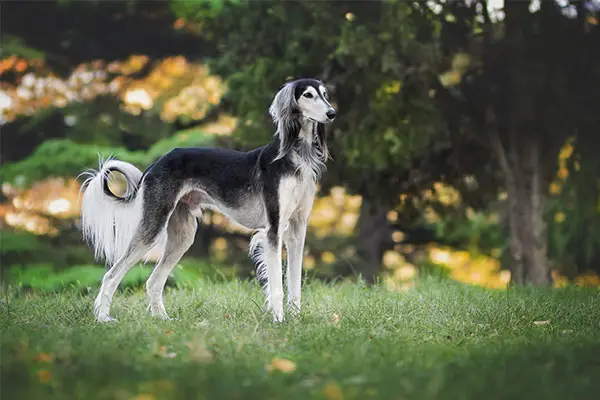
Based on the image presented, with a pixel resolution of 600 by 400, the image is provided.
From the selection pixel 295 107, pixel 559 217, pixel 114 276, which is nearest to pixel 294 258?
pixel 295 107

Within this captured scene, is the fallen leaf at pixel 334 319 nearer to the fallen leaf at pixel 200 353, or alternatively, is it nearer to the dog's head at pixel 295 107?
the dog's head at pixel 295 107

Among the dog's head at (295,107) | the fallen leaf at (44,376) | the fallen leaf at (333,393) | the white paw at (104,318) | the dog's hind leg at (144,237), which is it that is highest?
the dog's head at (295,107)

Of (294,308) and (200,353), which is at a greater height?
(200,353)

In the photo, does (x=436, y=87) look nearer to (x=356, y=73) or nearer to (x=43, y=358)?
(x=356, y=73)

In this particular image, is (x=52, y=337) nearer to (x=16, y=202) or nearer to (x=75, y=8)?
(x=16, y=202)

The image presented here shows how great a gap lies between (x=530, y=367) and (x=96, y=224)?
4.24 meters

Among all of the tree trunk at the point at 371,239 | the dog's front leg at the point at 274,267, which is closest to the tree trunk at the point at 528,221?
the tree trunk at the point at 371,239

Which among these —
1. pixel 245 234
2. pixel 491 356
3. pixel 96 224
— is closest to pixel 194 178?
pixel 96 224

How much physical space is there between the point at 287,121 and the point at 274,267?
46.5 inches

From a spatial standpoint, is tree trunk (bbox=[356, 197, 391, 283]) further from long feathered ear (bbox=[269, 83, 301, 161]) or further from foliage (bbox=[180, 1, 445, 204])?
long feathered ear (bbox=[269, 83, 301, 161])

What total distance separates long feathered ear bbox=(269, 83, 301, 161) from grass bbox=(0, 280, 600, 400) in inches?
55.2

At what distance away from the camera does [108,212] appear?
25.3ft

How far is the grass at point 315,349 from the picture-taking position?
434cm

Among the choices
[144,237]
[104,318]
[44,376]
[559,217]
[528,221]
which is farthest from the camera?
[559,217]
